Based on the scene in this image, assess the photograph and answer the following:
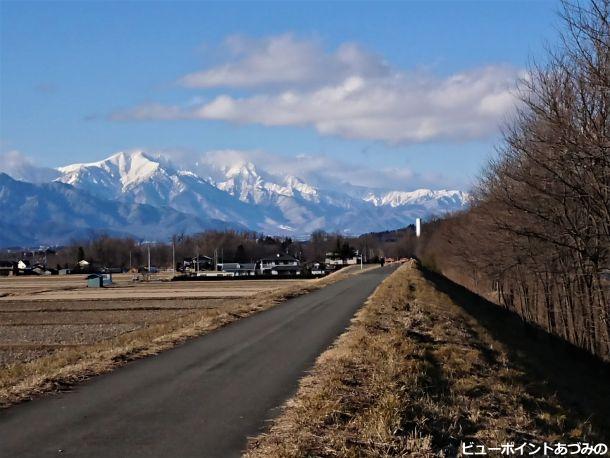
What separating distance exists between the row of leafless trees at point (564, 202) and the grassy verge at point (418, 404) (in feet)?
19.0

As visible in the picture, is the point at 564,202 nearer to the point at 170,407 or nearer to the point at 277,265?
the point at 170,407

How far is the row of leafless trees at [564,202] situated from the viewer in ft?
59.3

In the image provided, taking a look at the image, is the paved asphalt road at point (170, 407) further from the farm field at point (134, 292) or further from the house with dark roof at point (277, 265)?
the house with dark roof at point (277, 265)

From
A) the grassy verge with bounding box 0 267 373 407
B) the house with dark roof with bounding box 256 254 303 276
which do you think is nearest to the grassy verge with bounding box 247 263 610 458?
the grassy verge with bounding box 0 267 373 407

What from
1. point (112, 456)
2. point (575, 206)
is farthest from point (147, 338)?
point (575, 206)

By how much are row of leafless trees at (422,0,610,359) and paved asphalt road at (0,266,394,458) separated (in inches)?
354

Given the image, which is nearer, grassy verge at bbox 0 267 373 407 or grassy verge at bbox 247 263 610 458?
grassy verge at bbox 247 263 610 458

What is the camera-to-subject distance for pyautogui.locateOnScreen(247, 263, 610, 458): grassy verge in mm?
7398

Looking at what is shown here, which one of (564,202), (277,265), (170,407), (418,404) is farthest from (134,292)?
(277,265)

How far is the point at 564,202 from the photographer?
915 inches

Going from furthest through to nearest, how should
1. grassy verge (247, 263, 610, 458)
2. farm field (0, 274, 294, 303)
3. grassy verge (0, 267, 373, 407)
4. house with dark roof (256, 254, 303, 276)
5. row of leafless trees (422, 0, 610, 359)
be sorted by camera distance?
house with dark roof (256, 254, 303, 276) → farm field (0, 274, 294, 303) → row of leafless trees (422, 0, 610, 359) → grassy verge (0, 267, 373, 407) → grassy verge (247, 263, 610, 458)

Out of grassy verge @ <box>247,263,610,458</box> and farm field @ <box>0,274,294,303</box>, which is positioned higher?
Answer: grassy verge @ <box>247,263,610,458</box>

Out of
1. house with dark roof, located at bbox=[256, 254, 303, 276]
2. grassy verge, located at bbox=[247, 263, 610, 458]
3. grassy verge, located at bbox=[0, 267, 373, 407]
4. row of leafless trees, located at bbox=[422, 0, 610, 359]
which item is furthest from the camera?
house with dark roof, located at bbox=[256, 254, 303, 276]

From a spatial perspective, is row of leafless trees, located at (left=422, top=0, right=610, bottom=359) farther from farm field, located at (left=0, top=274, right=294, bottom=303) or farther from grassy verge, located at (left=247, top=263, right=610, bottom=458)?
farm field, located at (left=0, top=274, right=294, bottom=303)
